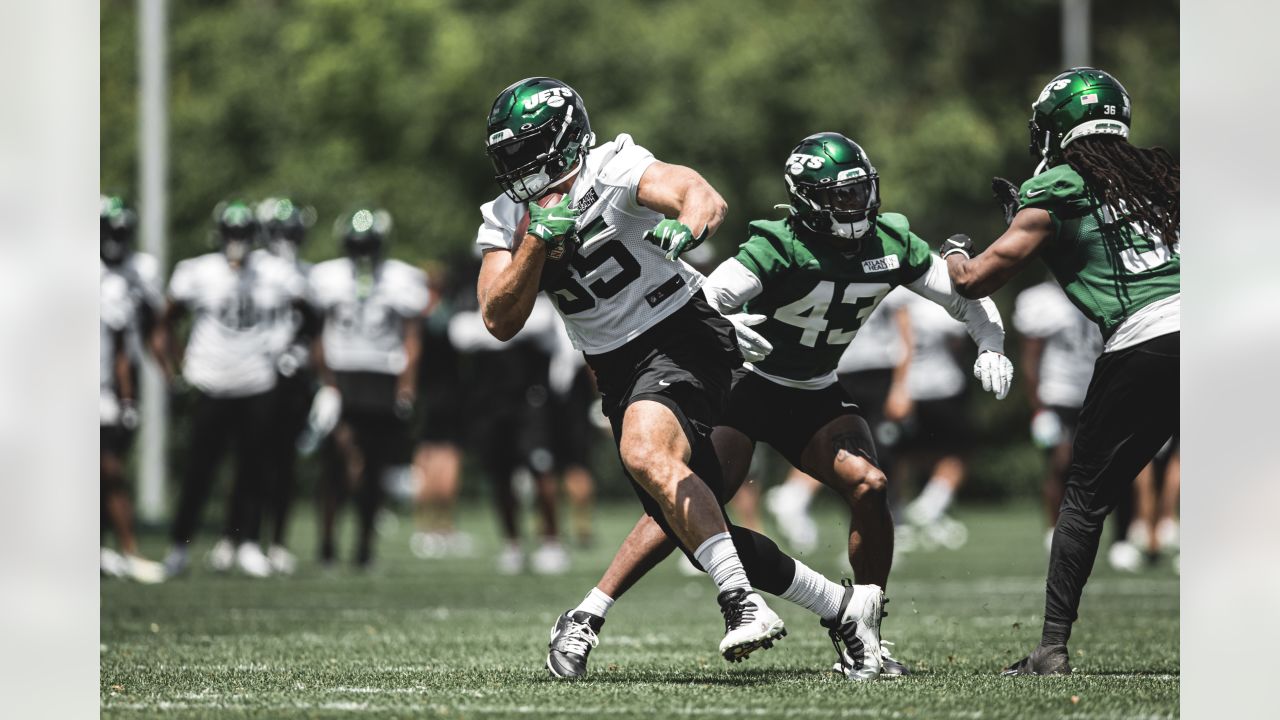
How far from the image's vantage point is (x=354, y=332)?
12.7 metres

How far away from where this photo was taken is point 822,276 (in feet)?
19.7

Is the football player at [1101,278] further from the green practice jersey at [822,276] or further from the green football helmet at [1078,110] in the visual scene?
the green practice jersey at [822,276]

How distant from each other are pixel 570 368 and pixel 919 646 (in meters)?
6.91

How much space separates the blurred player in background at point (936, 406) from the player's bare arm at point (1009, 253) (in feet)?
28.2

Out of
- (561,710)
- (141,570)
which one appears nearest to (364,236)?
(141,570)

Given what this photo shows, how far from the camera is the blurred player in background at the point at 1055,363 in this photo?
1293cm

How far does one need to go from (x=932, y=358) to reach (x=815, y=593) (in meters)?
9.75

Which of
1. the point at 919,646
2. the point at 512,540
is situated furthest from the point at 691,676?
the point at 512,540

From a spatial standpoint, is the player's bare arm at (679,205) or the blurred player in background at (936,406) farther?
the blurred player in background at (936,406)

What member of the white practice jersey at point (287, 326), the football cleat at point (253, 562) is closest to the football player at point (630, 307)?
the football cleat at point (253, 562)

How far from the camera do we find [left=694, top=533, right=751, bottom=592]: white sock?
17.4ft

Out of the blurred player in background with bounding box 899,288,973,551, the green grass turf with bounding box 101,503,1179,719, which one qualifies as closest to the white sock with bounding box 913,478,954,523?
the blurred player in background with bounding box 899,288,973,551

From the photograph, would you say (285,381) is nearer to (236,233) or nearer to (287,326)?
(287,326)

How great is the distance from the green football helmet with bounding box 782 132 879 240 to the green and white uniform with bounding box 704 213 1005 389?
4.8 inches
